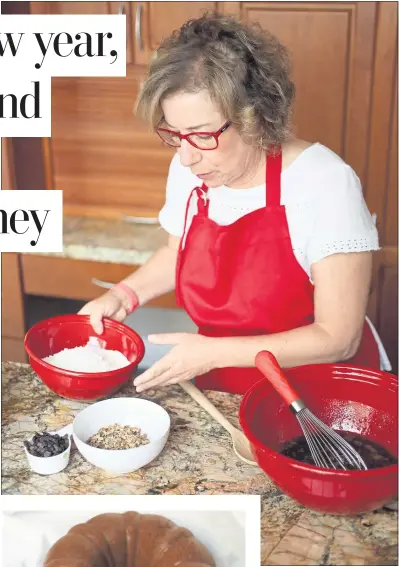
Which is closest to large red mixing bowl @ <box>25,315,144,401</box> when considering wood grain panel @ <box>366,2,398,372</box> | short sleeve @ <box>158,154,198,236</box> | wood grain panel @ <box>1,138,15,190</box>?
short sleeve @ <box>158,154,198,236</box>

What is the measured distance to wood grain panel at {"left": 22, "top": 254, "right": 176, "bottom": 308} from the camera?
1723 mm

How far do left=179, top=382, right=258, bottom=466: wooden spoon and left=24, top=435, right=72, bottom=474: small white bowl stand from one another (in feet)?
0.58

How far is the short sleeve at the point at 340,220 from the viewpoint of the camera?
3.08 ft

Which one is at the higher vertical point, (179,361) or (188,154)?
(188,154)

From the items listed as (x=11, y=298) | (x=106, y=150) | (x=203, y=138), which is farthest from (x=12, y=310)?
(x=203, y=138)

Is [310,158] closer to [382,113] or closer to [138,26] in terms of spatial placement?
[382,113]

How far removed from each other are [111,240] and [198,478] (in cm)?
105

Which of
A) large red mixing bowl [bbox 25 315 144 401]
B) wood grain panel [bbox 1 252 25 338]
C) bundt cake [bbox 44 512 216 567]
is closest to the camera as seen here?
bundt cake [bbox 44 512 216 567]

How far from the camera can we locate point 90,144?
1787 millimetres

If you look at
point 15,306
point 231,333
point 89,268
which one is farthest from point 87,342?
point 15,306

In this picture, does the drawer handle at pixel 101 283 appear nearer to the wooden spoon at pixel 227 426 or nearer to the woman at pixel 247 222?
the woman at pixel 247 222

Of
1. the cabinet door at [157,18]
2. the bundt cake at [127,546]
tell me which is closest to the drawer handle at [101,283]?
the cabinet door at [157,18]

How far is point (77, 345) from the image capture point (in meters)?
1.01

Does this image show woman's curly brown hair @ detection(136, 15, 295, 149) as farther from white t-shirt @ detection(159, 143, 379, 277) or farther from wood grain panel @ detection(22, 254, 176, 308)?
wood grain panel @ detection(22, 254, 176, 308)
